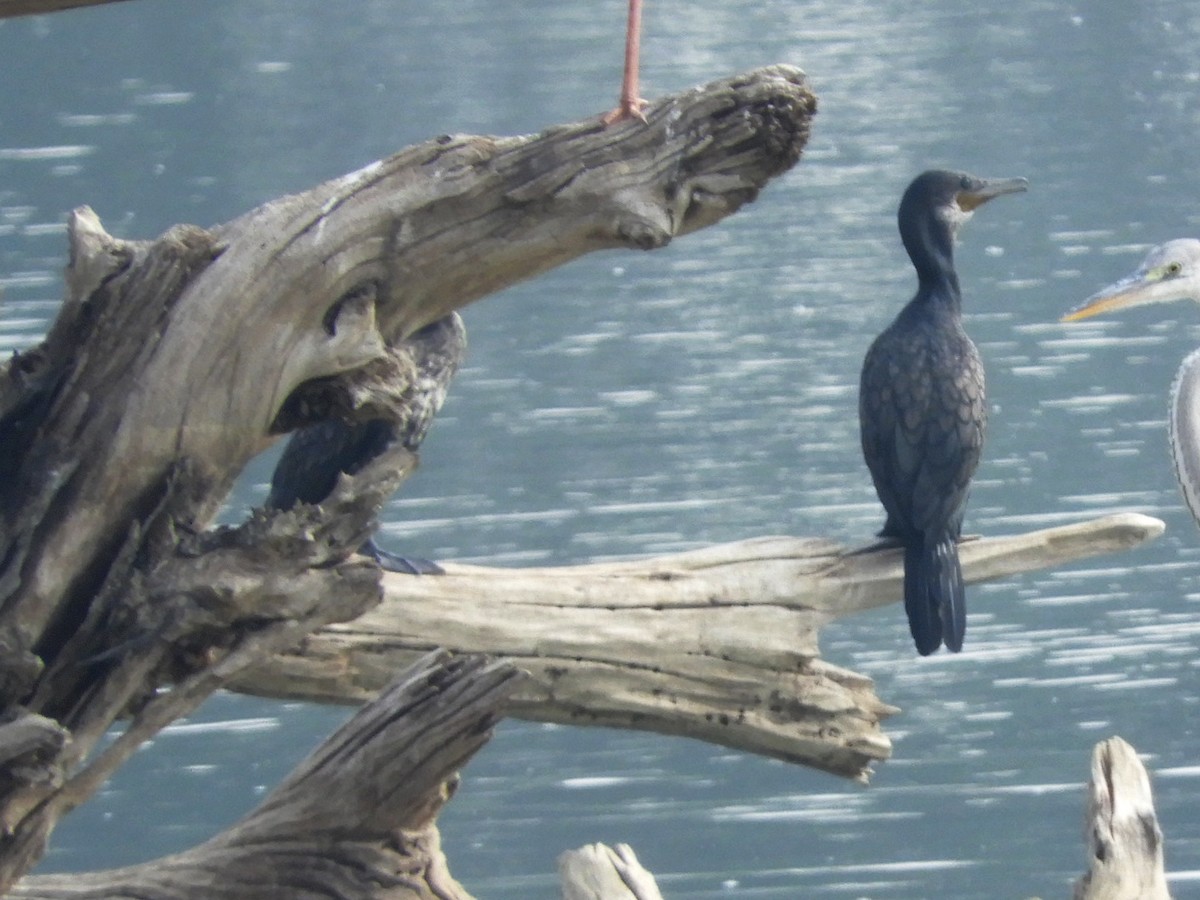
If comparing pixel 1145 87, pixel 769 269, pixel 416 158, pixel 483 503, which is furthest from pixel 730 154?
pixel 1145 87

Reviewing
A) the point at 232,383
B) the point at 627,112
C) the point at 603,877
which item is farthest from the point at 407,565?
the point at 627,112

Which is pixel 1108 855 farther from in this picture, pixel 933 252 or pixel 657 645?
pixel 933 252

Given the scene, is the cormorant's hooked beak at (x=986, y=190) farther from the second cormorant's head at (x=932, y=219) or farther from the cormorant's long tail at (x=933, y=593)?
the cormorant's long tail at (x=933, y=593)

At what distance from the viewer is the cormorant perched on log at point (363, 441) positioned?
2.02 metres

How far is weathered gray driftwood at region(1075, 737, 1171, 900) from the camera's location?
177 centimetres

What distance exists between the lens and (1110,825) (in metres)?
1.81

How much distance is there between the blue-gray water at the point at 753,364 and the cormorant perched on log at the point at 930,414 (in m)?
1.01

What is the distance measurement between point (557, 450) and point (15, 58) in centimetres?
233

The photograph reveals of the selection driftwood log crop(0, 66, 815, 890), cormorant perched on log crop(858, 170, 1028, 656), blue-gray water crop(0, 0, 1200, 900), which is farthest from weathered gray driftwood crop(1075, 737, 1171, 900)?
blue-gray water crop(0, 0, 1200, 900)

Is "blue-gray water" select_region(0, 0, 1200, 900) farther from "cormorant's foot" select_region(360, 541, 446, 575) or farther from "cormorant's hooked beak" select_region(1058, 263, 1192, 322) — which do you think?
"cormorant's foot" select_region(360, 541, 446, 575)

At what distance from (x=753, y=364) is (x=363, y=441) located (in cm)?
221

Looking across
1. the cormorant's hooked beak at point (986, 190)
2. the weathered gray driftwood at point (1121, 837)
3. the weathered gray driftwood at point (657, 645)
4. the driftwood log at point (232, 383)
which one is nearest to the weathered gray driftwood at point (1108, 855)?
the weathered gray driftwood at point (1121, 837)

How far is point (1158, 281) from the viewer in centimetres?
264

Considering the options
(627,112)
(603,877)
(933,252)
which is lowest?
(603,877)
